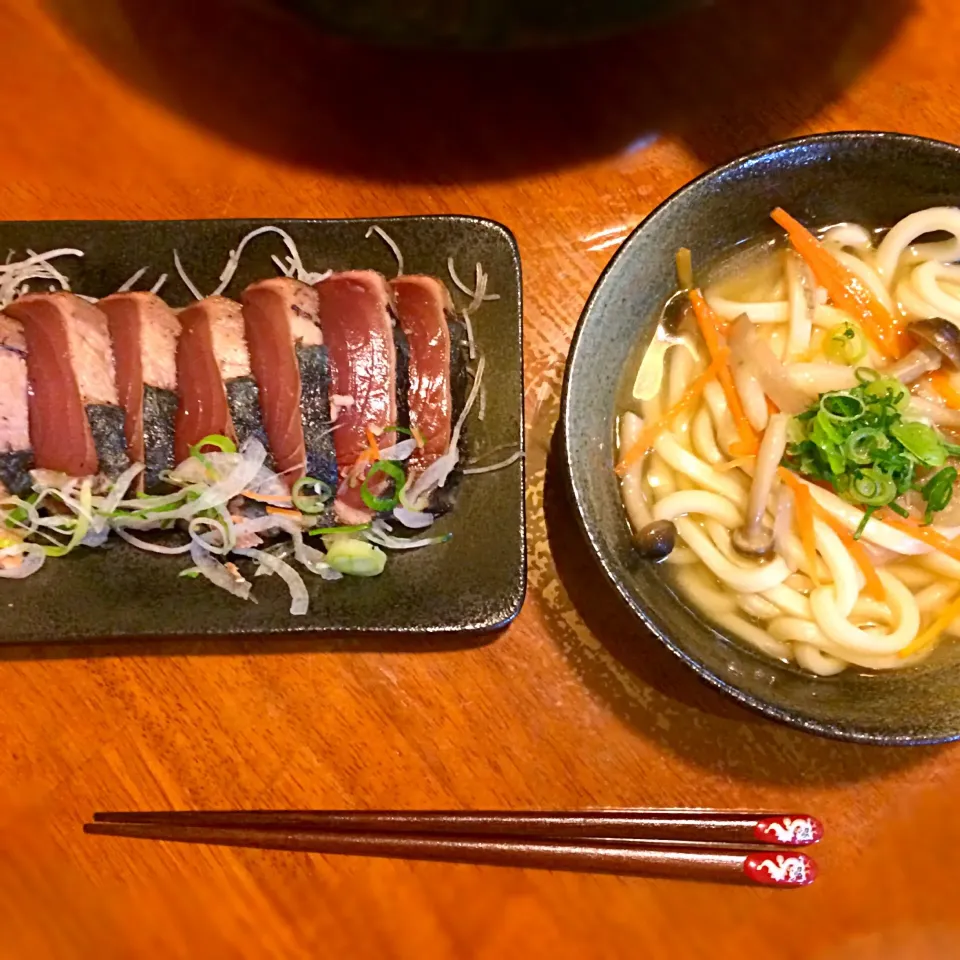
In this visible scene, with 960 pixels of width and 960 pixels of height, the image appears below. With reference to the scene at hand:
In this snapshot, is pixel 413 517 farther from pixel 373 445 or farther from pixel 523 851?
pixel 523 851

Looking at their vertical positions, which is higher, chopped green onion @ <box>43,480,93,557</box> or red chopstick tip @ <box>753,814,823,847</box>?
chopped green onion @ <box>43,480,93,557</box>

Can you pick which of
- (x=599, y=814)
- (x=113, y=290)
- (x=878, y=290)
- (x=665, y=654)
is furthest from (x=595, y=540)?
(x=113, y=290)

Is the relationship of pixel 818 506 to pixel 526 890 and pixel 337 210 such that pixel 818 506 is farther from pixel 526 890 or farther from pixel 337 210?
pixel 337 210

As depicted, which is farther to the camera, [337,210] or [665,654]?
[337,210]

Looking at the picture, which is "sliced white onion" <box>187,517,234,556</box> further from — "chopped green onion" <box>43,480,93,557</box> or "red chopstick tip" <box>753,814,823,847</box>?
"red chopstick tip" <box>753,814,823,847</box>

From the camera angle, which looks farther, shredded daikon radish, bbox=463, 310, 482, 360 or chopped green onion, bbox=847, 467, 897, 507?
shredded daikon radish, bbox=463, 310, 482, 360

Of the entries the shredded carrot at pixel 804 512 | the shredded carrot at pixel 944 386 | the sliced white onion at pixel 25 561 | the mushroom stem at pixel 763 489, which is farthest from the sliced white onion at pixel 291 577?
the shredded carrot at pixel 944 386

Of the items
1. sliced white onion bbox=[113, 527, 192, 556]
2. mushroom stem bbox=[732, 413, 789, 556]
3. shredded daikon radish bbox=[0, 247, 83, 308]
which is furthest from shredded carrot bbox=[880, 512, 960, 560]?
shredded daikon radish bbox=[0, 247, 83, 308]
